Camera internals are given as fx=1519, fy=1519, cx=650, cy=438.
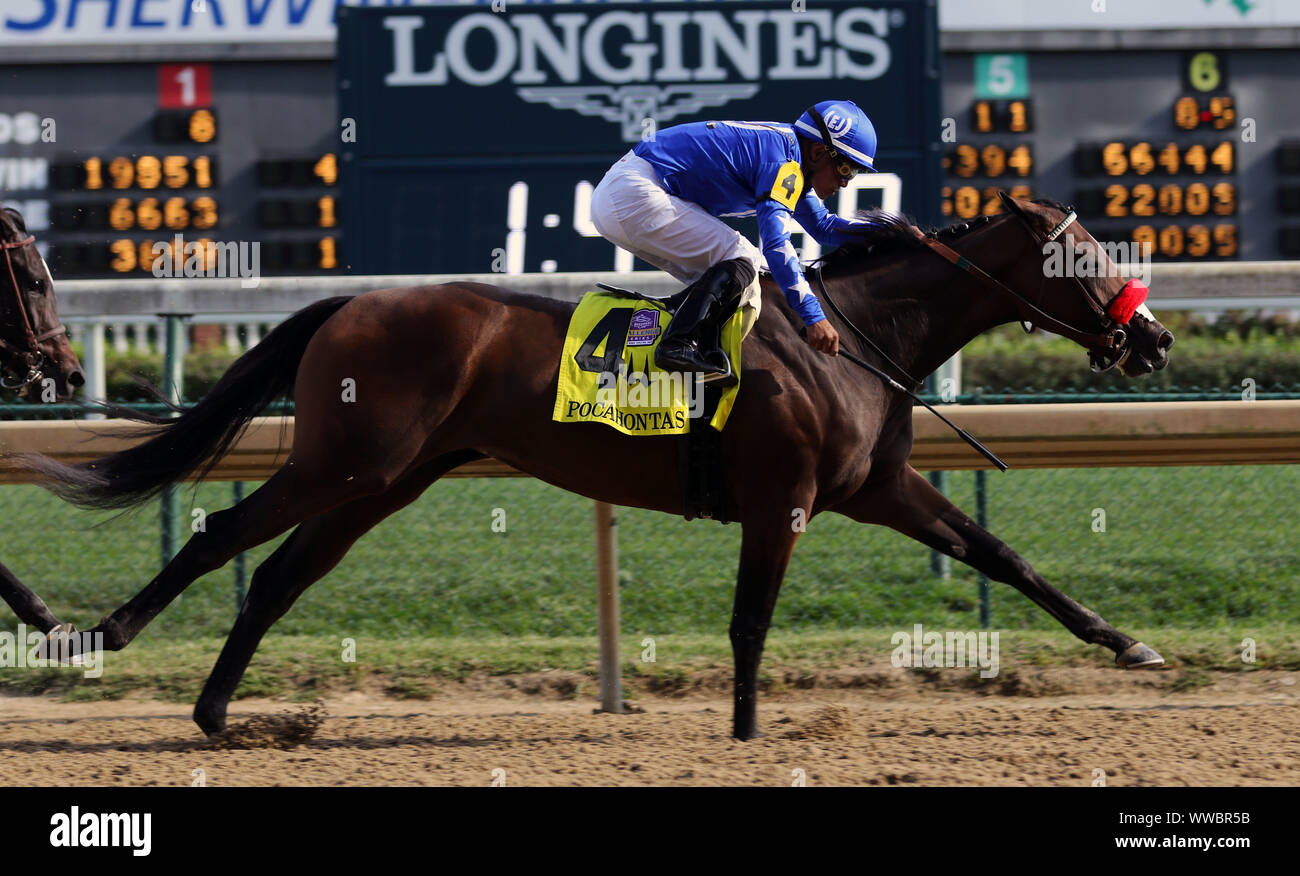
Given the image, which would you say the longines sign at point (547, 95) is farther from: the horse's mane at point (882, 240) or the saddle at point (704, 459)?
the saddle at point (704, 459)

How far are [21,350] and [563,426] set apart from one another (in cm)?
191

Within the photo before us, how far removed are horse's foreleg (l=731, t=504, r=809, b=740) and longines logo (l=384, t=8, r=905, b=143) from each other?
4.34 metres

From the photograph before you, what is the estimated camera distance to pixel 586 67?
323 inches

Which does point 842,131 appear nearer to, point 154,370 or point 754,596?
point 754,596

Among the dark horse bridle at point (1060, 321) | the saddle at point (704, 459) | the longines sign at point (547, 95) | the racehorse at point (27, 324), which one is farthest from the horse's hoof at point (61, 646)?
the longines sign at point (547, 95)

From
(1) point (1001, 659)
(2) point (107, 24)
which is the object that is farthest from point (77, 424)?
(2) point (107, 24)

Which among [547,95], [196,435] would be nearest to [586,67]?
[547,95]

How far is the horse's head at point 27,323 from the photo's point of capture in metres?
4.93

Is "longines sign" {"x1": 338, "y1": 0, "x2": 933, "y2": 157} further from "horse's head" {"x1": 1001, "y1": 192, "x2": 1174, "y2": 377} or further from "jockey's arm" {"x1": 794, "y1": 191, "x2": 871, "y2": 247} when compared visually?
"horse's head" {"x1": 1001, "y1": 192, "x2": 1174, "y2": 377}

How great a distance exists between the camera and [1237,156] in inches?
412
